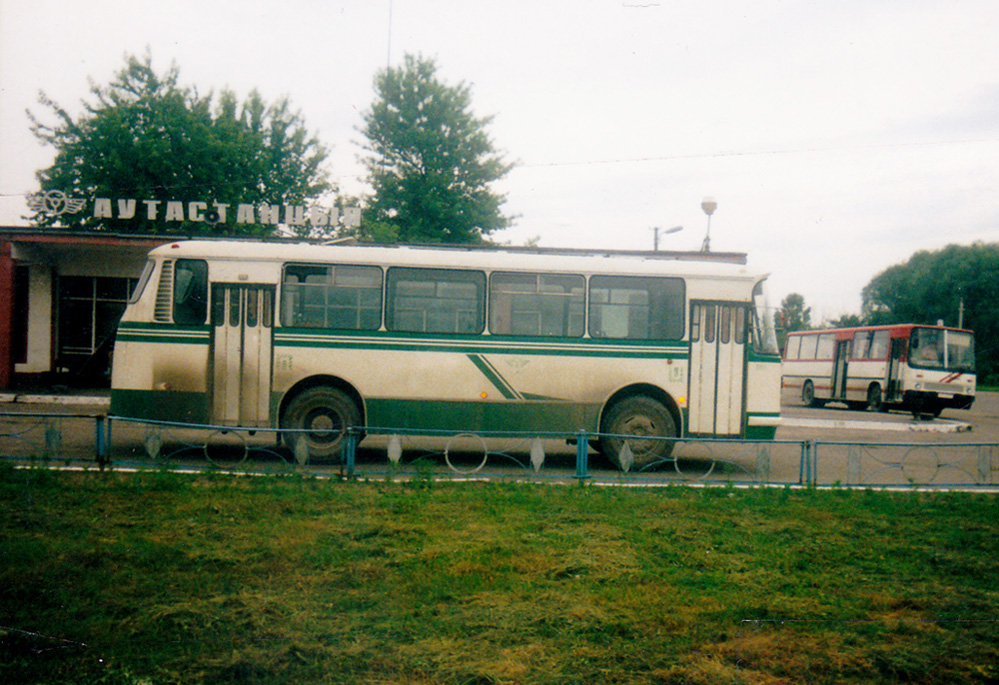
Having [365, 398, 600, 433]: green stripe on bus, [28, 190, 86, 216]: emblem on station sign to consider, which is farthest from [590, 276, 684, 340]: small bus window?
[28, 190, 86, 216]: emblem on station sign

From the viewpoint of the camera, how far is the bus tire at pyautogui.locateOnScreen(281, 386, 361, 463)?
11.0 meters

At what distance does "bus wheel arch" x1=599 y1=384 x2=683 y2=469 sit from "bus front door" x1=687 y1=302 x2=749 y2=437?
345mm

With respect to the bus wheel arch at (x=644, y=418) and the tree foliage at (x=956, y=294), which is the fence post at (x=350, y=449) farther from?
the tree foliage at (x=956, y=294)

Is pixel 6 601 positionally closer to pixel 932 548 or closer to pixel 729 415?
pixel 932 548

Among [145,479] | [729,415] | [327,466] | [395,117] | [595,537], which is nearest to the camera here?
[595,537]

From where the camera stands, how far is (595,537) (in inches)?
274

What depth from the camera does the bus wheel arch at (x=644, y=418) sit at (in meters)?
11.5

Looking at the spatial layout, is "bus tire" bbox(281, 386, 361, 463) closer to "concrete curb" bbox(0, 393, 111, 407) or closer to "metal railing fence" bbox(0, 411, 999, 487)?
"metal railing fence" bbox(0, 411, 999, 487)

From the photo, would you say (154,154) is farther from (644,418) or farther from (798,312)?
(798,312)

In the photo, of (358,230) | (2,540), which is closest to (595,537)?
(2,540)

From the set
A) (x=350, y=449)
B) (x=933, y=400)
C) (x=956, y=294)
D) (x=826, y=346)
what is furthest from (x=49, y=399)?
(x=956, y=294)

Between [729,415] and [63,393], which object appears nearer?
[729,415]

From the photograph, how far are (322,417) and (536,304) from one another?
12.3 feet

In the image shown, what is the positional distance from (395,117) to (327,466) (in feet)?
67.1
